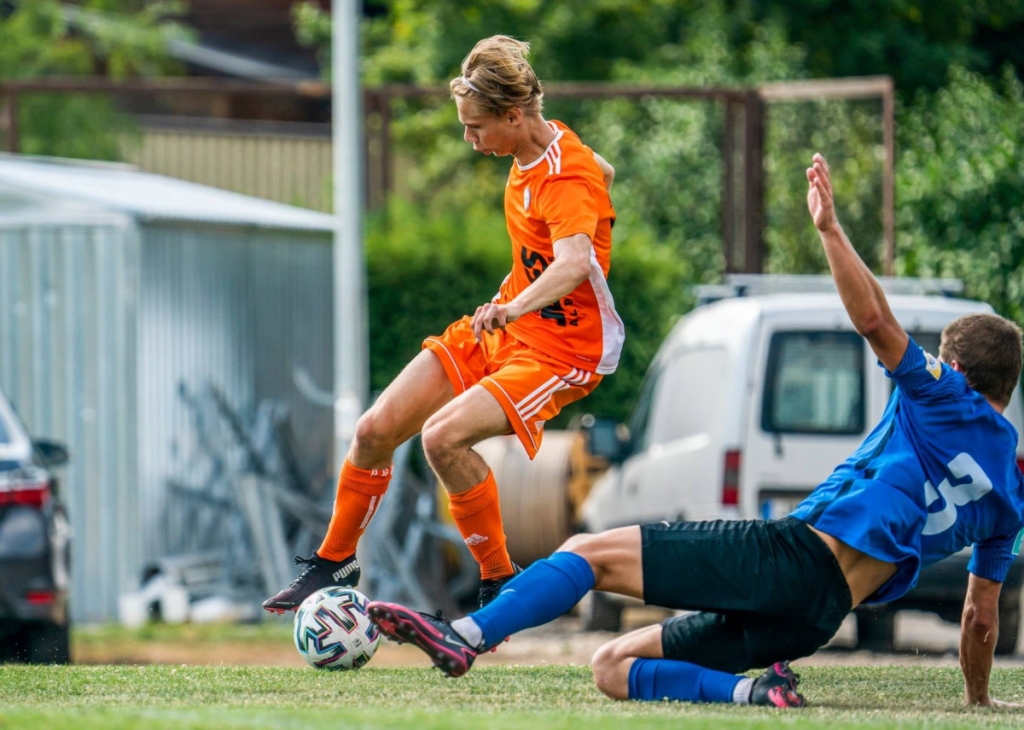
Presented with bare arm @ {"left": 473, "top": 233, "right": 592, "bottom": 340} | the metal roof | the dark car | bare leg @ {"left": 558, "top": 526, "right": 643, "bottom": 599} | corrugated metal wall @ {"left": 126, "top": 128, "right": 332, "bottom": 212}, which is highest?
corrugated metal wall @ {"left": 126, "top": 128, "right": 332, "bottom": 212}

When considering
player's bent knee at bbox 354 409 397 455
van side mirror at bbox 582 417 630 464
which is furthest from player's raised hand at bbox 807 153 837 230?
van side mirror at bbox 582 417 630 464

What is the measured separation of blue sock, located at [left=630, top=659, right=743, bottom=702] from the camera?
239 inches

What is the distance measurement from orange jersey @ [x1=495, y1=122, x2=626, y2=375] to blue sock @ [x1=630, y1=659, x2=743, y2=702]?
120 centimetres

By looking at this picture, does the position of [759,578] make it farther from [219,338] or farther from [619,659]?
[219,338]

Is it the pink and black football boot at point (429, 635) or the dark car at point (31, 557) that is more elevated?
the pink and black football boot at point (429, 635)

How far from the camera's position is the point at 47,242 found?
1413 centimetres

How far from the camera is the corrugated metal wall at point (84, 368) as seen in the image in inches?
543

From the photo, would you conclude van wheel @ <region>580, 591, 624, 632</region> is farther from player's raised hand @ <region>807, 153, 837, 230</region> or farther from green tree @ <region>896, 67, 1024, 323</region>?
player's raised hand @ <region>807, 153, 837, 230</region>

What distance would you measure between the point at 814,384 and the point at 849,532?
17.3ft

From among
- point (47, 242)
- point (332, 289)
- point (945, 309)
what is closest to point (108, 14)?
point (332, 289)

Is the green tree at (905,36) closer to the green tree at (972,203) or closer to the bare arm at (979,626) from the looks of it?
the green tree at (972,203)

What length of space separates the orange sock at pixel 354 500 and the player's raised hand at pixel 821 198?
2059mm

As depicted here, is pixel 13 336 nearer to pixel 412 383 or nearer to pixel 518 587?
pixel 412 383

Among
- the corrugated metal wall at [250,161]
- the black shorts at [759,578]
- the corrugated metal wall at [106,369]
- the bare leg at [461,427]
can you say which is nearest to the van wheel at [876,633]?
the corrugated metal wall at [106,369]
